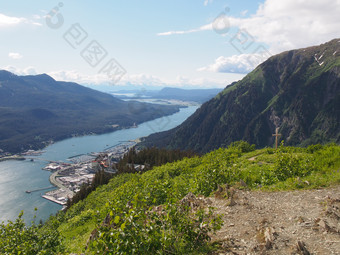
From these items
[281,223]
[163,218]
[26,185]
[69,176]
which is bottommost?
[69,176]

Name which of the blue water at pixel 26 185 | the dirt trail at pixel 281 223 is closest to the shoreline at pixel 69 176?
the blue water at pixel 26 185

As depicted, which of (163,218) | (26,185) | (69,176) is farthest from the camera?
(69,176)

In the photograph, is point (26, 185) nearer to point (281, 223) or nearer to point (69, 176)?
point (69, 176)

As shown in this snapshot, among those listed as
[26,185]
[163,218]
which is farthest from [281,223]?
[26,185]

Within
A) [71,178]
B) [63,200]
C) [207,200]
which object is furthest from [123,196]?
[71,178]

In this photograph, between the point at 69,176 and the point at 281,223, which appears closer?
the point at 281,223

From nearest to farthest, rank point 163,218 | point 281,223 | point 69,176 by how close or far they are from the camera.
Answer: point 163,218
point 281,223
point 69,176

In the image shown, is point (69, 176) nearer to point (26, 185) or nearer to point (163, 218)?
point (26, 185)

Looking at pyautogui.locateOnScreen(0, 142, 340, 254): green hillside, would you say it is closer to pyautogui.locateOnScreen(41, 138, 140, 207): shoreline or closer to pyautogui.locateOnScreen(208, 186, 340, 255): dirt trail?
pyautogui.locateOnScreen(208, 186, 340, 255): dirt trail

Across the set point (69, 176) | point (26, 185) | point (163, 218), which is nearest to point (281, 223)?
point (163, 218)

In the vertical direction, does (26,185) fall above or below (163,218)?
below
